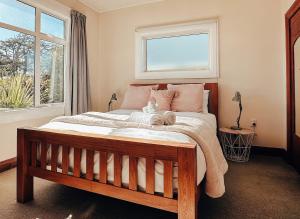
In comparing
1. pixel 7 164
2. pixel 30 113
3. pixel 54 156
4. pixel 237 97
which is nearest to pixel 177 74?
pixel 237 97

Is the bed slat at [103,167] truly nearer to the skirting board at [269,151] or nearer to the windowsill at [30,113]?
the windowsill at [30,113]

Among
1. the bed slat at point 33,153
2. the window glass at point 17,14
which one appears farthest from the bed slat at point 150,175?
the window glass at point 17,14

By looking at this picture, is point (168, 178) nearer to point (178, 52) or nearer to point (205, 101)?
point (205, 101)

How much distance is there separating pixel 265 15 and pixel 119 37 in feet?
7.71

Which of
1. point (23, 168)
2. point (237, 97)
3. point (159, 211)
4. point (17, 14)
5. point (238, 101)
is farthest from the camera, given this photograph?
point (238, 101)

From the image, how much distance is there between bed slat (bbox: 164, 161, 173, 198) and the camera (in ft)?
3.71

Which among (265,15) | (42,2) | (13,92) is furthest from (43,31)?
(265,15)

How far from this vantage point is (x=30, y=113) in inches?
104

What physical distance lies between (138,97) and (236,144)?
1572 mm

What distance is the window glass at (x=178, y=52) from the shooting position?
3.25 meters

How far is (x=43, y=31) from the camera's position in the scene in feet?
9.27

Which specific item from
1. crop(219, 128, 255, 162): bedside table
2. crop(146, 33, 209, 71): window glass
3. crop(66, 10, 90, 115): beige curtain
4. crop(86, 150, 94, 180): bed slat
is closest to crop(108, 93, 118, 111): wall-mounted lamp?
crop(66, 10, 90, 115): beige curtain

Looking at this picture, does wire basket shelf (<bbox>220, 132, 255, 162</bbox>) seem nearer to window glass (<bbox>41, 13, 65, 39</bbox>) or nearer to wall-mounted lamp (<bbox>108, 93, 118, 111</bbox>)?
Answer: wall-mounted lamp (<bbox>108, 93, 118, 111</bbox>)

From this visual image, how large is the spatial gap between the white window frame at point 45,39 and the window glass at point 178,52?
4.46ft
